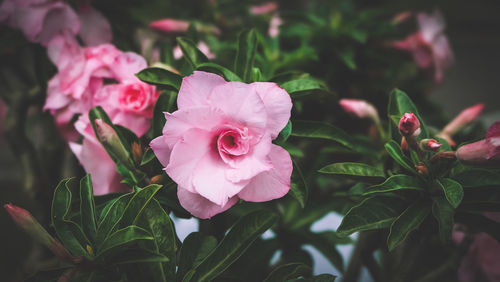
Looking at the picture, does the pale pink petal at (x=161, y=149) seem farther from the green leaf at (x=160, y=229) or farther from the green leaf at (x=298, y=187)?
the green leaf at (x=298, y=187)

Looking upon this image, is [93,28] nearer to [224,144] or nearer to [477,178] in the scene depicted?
[224,144]

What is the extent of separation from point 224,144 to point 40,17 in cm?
55

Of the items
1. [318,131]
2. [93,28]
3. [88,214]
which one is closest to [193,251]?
[88,214]

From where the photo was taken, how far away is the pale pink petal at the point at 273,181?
1.69ft

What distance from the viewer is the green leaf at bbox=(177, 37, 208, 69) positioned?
638mm

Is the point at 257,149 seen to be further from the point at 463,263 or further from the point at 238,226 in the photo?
the point at 463,263

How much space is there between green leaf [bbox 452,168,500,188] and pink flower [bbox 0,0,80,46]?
82cm

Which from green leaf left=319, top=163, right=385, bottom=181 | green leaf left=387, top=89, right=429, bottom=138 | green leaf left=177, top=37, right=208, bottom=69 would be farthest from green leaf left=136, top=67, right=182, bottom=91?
green leaf left=387, top=89, right=429, bottom=138

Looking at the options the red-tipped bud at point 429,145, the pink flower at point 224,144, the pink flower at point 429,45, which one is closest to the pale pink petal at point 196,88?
the pink flower at point 224,144

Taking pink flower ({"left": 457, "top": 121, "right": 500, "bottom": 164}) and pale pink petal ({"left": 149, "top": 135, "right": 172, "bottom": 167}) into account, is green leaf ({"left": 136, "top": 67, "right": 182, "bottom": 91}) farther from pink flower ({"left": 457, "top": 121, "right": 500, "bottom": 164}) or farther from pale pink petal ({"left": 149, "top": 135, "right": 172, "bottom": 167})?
pink flower ({"left": 457, "top": 121, "right": 500, "bottom": 164})

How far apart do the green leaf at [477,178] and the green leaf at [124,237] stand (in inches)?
19.2

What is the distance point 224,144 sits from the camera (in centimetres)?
53

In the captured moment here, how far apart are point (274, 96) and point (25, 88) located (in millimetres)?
818

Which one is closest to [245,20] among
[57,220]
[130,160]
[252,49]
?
[252,49]
